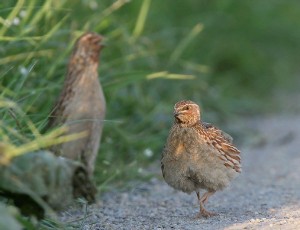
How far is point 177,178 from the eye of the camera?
5289 mm

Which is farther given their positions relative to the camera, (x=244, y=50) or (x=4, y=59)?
(x=244, y=50)

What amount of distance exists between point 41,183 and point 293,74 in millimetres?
8797

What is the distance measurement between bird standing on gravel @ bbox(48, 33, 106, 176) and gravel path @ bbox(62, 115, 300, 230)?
39 cm

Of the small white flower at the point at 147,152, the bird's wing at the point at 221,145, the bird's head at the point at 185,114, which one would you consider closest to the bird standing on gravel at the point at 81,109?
the bird's head at the point at 185,114

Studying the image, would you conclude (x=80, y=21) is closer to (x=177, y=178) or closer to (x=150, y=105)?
(x=150, y=105)

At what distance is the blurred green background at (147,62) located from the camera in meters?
6.05

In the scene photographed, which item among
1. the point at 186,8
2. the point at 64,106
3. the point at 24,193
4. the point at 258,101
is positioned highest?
the point at 186,8

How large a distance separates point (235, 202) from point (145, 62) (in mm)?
2623

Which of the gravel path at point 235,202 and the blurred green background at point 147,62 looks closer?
the gravel path at point 235,202

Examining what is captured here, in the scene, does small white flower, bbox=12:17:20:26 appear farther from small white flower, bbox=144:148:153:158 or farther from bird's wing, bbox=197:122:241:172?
small white flower, bbox=144:148:153:158

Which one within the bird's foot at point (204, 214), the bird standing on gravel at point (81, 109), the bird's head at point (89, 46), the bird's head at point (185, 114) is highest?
the bird's head at point (89, 46)

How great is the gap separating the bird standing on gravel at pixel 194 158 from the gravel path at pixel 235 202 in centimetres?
21

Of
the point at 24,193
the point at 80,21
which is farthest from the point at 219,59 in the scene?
the point at 24,193

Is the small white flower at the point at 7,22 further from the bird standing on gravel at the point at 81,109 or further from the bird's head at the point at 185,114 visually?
the bird's head at the point at 185,114
